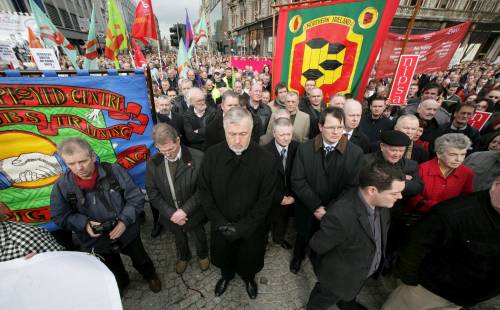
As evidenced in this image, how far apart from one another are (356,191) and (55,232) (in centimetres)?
410

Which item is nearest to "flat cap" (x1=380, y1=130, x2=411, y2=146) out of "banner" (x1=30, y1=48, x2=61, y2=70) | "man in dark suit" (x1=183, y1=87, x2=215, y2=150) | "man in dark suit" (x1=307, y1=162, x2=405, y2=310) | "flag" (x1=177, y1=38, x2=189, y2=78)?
"man in dark suit" (x1=307, y1=162, x2=405, y2=310)

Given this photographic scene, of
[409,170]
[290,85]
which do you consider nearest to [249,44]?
[290,85]

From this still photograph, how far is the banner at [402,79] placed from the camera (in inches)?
160

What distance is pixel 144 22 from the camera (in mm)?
5391

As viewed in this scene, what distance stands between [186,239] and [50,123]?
243 cm

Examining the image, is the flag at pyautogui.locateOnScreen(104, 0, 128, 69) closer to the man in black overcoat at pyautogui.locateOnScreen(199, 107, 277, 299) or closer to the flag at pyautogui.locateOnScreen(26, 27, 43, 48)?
the flag at pyautogui.locateOnScreen(26, 27, 43, 48)

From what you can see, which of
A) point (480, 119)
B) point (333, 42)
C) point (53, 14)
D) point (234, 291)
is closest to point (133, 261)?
point (234, 291)

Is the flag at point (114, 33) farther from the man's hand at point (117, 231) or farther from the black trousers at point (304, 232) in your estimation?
the black trousers at point (304, 232)

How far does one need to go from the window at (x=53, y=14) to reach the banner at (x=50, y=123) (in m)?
42.6

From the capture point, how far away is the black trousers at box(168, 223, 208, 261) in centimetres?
281

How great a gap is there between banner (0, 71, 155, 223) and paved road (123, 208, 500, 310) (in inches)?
67.2

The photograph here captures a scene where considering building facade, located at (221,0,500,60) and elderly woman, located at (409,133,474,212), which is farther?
building facade, located at (221,0,500,60)

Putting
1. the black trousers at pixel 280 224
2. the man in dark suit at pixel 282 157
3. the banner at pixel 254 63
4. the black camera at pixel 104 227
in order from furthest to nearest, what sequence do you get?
1. the banner at pixel 254 63
2. the black trousers at pixel 280 224
3. the man in dark suit at pixel 282 157
4. the black camera at pixel 104 227

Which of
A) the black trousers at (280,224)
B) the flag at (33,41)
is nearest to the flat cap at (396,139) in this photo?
the black trousers at (280,224)
